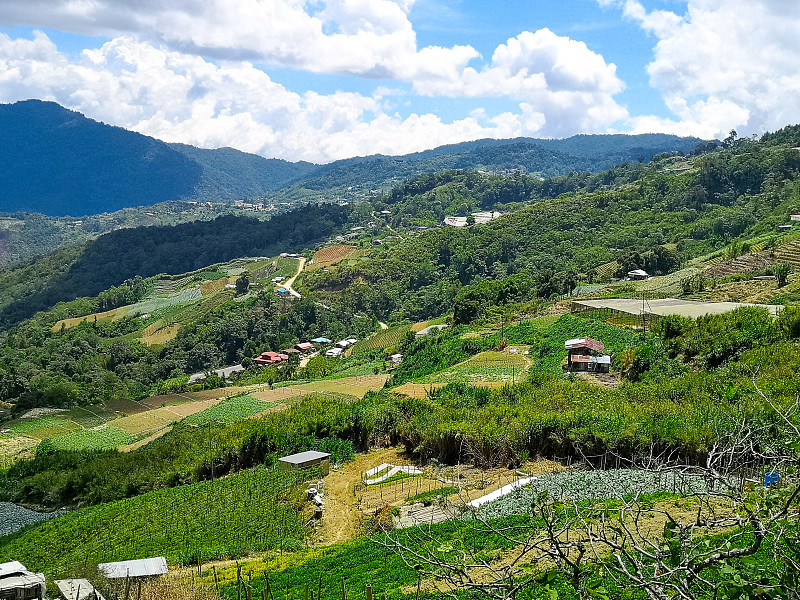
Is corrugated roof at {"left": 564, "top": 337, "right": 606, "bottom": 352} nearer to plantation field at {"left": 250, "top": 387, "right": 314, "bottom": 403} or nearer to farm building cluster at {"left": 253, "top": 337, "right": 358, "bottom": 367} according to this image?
plantation field at {"left": 250, "top": 387, "right": 314, "bottom": 403}

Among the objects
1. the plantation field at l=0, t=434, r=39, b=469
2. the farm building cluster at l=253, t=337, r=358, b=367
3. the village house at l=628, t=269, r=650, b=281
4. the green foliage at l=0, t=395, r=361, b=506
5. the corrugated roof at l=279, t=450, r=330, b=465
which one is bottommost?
the farm building cluster at l=253, t=337, r=358, b=367

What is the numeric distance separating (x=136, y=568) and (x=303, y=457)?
10056 millimetres

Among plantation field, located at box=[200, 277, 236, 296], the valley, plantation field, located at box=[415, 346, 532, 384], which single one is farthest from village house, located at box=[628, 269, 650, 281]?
plantation field, located at box=[200, 277, 236, 296]

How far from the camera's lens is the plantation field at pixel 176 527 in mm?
18703

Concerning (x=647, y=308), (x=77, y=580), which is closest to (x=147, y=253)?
(x=647, y=308)

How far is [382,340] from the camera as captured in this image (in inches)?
2825

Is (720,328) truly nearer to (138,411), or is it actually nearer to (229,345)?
(138,411)

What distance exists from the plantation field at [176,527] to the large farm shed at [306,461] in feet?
1.80

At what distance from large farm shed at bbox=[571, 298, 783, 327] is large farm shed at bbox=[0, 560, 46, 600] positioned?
3251 centimetres

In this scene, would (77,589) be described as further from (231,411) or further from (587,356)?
(231,411)

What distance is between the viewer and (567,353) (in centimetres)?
3700

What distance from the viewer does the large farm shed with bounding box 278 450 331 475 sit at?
989 inches

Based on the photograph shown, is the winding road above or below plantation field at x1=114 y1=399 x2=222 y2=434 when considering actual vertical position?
above

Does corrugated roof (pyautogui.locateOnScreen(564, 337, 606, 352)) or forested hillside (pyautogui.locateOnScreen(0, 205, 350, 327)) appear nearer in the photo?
corrugated roof (pyautogui.locateOnScreen(564, 337, 606, 352))
